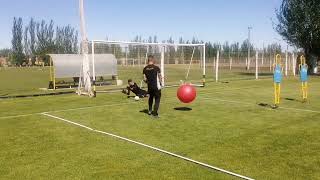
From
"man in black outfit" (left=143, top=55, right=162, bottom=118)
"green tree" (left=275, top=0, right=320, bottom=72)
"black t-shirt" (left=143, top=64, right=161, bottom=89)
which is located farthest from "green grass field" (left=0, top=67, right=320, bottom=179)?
"green tree" (left=275, top=0, right=320, bottom=72)

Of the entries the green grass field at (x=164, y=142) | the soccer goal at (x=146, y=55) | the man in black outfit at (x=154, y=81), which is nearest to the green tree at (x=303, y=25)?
the soccer goal at (x=146, y=55)

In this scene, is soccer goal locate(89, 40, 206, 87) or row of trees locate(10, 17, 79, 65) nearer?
soccer goal locate(89, 40, 206, 87)

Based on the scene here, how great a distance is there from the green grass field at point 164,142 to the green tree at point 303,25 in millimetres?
27348

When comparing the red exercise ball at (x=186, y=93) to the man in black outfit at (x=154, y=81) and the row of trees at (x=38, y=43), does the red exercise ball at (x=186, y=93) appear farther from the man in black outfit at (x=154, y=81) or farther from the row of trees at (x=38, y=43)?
the row of trees at (x=38, y=43)

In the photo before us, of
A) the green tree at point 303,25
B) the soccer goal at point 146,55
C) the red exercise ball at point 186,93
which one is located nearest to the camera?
the red exercise ball at point 186,93

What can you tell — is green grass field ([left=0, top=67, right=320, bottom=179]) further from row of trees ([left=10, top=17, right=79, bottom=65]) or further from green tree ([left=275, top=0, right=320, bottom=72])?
row of trees ([left=10, top=17, right=79, bottom=65])

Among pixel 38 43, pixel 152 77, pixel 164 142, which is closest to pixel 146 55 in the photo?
pixel 152 77

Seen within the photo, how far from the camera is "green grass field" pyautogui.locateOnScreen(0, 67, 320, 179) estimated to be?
7660 mm

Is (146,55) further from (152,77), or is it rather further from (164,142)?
(164,142)

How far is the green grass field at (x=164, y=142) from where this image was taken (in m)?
7.66

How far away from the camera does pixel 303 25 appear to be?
42.1 m

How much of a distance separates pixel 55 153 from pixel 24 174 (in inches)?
60.9

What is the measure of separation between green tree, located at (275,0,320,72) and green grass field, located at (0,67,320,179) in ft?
89.7

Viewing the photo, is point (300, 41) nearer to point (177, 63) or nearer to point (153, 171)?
point (177, 63)
